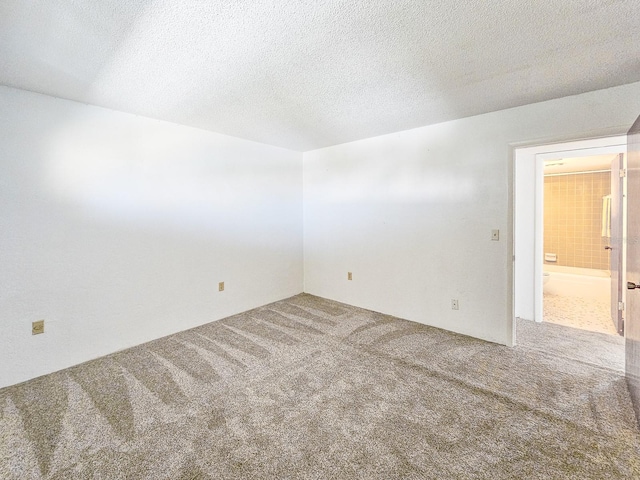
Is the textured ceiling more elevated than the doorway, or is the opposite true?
the textured ceiling

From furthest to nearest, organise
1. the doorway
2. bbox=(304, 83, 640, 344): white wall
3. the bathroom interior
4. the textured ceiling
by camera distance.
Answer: the bathroom interior, the doorway, bbox=(304, 83, 640, 344): white wall, the textured ceiling

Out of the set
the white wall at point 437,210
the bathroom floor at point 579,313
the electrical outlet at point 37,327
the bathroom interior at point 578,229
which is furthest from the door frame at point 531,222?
the electrical outlet at point 37,327

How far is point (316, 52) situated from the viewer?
1.76 metres

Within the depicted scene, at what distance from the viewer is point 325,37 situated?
1611 mm

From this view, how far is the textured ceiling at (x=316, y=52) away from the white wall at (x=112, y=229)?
35 centimetres

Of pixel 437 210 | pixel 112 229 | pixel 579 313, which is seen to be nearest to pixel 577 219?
pixel 579 313

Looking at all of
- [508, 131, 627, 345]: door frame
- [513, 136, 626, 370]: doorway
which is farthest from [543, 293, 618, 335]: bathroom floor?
[508, 131, 627, 345]: door frame

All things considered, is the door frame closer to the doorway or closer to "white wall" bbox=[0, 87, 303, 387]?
the doorway

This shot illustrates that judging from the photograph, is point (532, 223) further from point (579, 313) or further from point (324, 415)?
point (324, 415)

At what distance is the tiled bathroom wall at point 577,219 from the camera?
18.8ft

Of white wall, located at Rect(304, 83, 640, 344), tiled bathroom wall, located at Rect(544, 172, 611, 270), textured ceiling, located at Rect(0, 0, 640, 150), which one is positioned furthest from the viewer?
tiled bathroom wall, located at Rect(544, 172, 611, 270)

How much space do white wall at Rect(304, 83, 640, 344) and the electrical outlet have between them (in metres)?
3.10

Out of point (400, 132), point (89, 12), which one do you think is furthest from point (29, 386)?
point (400, 132)

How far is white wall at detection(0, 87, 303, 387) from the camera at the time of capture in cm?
225
